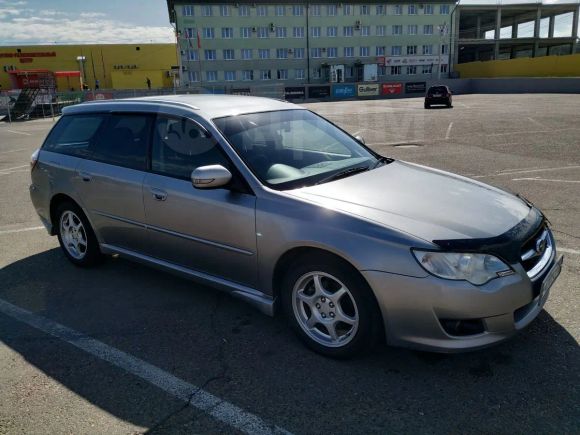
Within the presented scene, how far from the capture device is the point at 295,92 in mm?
49125

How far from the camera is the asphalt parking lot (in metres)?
2.59

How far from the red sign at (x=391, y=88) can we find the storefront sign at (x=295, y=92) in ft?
29.6

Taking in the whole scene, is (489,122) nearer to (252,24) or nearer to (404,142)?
(404,142)

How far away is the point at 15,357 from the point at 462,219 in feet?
10.4

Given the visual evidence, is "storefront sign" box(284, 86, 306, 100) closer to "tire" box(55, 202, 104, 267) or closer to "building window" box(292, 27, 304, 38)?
"building window" box(292, 27, 304, 38)

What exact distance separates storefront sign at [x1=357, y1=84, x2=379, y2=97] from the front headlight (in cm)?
5025

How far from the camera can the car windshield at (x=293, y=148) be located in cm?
351

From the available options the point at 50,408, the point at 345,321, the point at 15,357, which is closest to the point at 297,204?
the point at 345,321

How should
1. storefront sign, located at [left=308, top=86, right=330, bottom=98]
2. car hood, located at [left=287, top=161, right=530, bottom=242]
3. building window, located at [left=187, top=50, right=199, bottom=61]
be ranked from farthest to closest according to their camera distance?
1. building window, located at [left=187, top=50, right=199, bottom=61]
2. storefront sign, located at [left=308, top=86, right=330, bottom=98]
3. car hood, located at [left=287, top=161, right=530, bottom=242]

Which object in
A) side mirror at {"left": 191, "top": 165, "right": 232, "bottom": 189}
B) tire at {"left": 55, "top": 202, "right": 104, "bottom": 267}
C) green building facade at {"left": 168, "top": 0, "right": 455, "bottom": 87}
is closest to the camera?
side mirror at {"left": 191, "top": 165, "right": 232, "bottom": 189}

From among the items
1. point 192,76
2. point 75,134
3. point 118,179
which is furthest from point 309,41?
point 118,179

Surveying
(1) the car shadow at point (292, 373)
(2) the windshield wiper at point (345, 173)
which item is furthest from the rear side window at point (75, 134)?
(2) the windshield wiper at point (345, 173)

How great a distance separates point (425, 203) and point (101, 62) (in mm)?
83213

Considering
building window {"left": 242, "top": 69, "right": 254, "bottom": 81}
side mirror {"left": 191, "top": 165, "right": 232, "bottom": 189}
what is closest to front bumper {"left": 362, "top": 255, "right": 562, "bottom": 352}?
side mirror {"left": 191, "top": 165, "right": 232, "bottom": 189}
